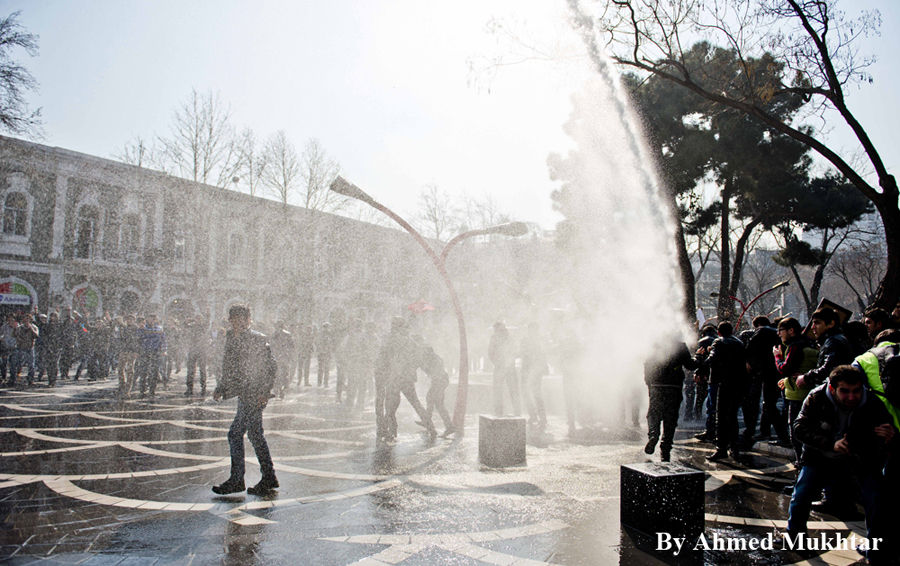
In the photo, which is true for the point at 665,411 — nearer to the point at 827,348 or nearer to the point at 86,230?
the point at 827,348

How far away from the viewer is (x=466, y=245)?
126 ft

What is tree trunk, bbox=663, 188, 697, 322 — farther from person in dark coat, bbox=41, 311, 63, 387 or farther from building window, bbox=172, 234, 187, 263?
building window, bbox=172, 234, 187, 263

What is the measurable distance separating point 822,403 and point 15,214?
103 feet

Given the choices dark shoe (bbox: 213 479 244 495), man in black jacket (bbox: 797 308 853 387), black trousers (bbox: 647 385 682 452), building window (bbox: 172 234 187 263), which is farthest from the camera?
building window (bbox: 172 234 187 263)

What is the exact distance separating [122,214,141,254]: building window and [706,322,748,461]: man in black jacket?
29.4 meters

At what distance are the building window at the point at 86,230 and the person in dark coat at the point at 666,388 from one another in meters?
28.9

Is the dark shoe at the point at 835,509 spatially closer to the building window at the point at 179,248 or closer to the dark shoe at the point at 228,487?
the dark shoe at the point at 228,487

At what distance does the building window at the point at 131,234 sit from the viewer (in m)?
29.0

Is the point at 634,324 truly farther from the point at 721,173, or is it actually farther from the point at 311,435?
the point at 721,173

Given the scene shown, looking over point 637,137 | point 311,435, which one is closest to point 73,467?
point 311,435

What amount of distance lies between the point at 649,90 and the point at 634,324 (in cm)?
1010

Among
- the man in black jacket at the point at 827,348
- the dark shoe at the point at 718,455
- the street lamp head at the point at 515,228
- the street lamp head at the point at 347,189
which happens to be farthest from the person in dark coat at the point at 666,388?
the street lamp head at the point at 347,189

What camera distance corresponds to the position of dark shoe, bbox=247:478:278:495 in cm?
553

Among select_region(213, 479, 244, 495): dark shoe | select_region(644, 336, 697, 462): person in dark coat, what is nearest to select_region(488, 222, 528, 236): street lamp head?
select_region(644, 336, 697, 462): person in dark coat
